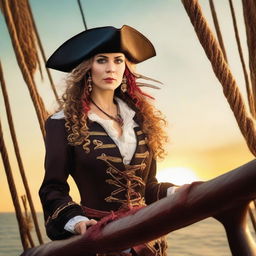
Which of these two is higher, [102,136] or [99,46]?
[99,46]

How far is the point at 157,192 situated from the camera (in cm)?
123

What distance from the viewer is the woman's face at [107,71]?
4.12ft

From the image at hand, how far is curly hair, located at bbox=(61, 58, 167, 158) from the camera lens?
1.21 meters

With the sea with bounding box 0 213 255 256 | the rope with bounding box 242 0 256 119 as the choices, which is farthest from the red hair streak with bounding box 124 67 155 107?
the sea with bounding box 0 213 255 256

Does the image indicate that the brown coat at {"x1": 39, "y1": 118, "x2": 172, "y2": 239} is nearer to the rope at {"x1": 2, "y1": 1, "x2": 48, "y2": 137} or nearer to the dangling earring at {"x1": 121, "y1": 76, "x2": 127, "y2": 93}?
the dangling earring at {"x1": 121, "y1": 76, "x2": 127, "y2": 93}

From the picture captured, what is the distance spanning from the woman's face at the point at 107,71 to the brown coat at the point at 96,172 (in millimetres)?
103

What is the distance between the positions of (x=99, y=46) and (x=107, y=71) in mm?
62

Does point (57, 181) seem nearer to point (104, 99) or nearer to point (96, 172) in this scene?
point (96, 172)

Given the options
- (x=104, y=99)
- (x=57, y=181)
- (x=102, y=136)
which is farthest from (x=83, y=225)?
(x=104, y=99)

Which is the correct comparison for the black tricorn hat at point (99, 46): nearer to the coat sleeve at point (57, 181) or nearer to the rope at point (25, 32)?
the coat sleeve at point (57, 181)

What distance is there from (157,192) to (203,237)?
22.7 m

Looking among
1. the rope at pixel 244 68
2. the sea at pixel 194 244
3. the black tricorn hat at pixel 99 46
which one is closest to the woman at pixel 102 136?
the black tricorn hat at pixel 99 46

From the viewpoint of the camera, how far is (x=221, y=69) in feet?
4.01

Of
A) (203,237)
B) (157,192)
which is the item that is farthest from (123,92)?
(203,237)
